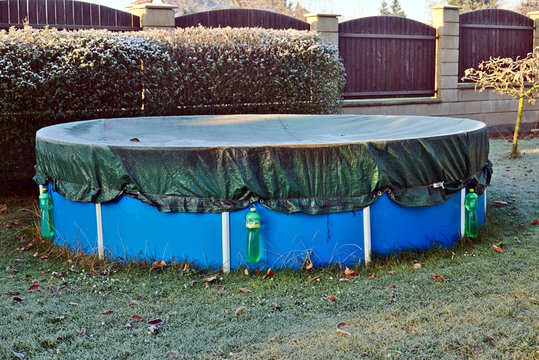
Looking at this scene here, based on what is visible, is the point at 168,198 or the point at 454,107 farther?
the point at 454,107

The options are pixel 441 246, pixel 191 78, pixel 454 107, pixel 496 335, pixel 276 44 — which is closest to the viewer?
pixel 496 335

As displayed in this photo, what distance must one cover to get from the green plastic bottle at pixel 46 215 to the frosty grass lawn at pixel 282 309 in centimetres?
27

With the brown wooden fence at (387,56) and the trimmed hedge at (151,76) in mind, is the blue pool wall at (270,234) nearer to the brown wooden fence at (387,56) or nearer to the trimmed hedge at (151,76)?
the trimmed hedge at (151,76)

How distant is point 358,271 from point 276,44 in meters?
4.68

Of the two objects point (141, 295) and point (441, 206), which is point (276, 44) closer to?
point (441, 206)

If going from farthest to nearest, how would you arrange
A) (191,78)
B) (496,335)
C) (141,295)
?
(191,78) < (141,295) < (496,335)

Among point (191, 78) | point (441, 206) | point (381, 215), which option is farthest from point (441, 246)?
point (191, 78)

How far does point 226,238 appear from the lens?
3.94m

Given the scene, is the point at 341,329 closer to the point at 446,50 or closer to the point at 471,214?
the point at 471,214

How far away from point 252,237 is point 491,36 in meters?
10.9

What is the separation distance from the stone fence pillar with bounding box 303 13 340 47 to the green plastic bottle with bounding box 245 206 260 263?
718 cm

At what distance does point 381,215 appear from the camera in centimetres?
409

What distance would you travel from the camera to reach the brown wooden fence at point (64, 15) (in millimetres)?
8367

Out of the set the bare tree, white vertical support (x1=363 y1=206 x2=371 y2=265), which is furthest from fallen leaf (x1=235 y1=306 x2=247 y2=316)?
the bare tree
